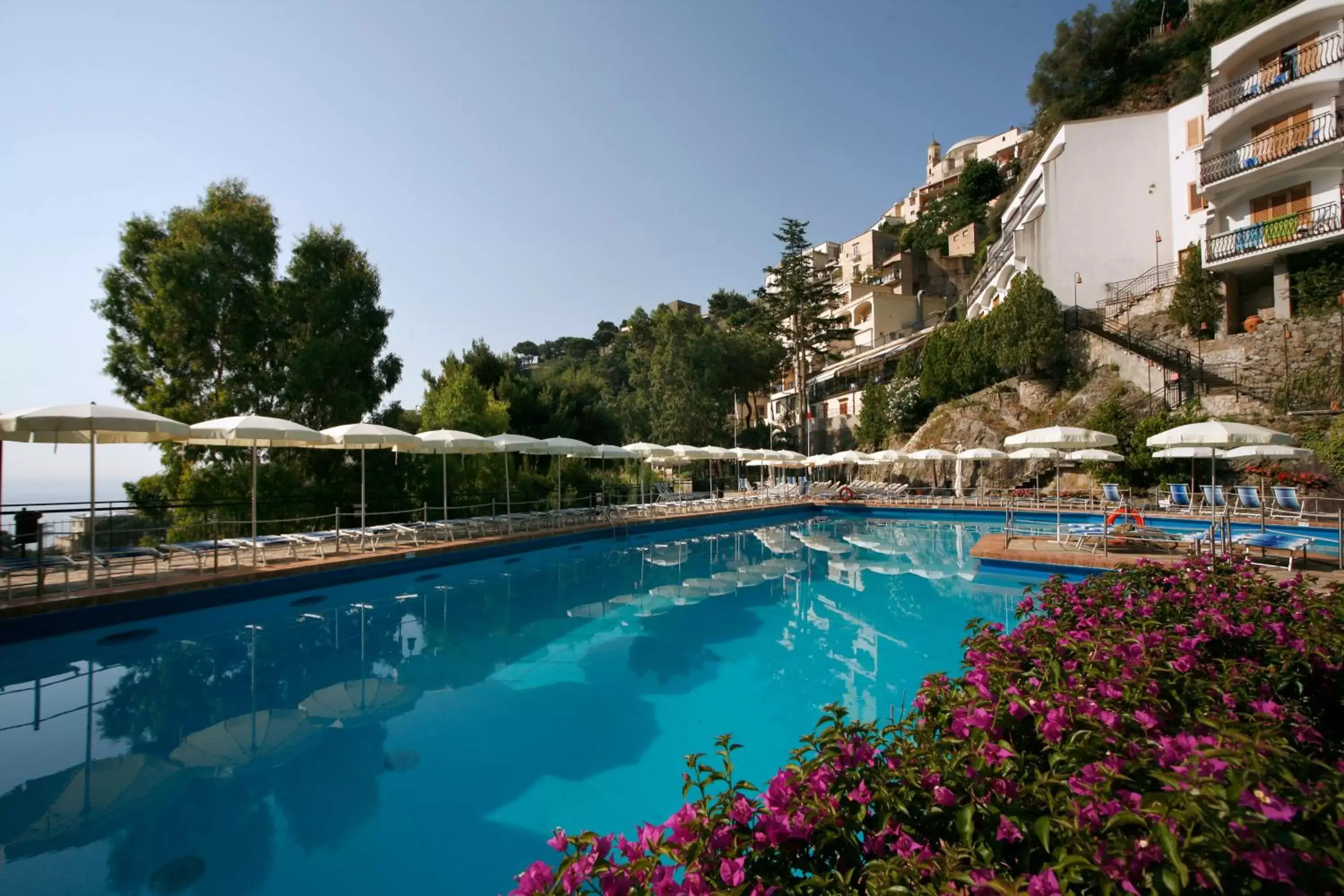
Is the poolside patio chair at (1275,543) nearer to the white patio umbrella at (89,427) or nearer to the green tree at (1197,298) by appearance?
the green tree at (1197,298)

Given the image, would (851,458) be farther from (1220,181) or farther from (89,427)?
(89,427)

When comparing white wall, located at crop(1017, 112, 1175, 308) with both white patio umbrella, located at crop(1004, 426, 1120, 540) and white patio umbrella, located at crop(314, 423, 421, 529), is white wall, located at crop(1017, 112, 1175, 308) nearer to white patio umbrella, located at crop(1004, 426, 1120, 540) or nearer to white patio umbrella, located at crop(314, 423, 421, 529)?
white patio umbrella, located at crop(1004, 426, 1120, 540)

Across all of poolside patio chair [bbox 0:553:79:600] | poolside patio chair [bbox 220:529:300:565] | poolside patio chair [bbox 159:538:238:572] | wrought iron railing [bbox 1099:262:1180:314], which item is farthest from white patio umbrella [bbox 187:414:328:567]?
wrought iron railing [bbox 1099:262:1180:314]

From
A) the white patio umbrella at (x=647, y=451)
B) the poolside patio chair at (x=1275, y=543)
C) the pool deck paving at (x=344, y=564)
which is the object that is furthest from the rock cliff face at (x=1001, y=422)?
the white patio umbrella at (x=647, y=451)

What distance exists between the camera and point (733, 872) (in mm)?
1450

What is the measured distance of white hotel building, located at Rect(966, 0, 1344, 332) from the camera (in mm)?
17641

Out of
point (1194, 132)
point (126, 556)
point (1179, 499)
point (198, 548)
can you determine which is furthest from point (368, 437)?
point (1194, 132)

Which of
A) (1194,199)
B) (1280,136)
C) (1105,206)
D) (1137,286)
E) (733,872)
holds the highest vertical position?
(1105,206)

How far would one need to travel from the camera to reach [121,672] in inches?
282

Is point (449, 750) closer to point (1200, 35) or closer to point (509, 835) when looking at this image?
point (509, 835)

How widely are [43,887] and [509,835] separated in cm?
273

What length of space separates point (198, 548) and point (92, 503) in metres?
1.62

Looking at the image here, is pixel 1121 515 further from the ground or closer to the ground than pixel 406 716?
further from the ground

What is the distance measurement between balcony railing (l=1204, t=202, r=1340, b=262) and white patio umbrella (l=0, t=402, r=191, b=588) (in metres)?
27.5
